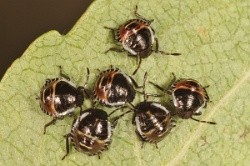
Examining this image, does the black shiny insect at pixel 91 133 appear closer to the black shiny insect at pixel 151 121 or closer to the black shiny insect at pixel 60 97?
the black shiny insect at pixel 60 97

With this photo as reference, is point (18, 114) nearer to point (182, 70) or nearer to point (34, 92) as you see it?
point (34, 92)

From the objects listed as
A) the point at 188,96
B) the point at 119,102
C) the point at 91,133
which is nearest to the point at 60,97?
the point at 91,133

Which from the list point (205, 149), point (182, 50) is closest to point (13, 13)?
point (182, 50)

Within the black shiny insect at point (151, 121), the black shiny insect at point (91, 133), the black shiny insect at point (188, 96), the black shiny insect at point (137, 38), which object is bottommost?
the black shiny insect at point (91, 133)

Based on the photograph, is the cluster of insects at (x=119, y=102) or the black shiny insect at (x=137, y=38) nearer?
the cluster of insects at (x=119, y=102)

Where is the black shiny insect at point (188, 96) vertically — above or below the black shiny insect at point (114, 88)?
above

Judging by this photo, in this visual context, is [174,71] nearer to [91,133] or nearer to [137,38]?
[137,38]

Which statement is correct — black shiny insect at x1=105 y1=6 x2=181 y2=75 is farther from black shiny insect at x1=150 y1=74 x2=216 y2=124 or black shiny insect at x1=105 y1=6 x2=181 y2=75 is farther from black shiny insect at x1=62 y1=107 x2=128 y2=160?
black shiny insect at x1=62 y1=107 x2=128 y2=160

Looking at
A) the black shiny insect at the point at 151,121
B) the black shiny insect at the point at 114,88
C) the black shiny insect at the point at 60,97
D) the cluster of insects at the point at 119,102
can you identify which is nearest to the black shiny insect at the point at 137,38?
the cluster of insects at the point at 119,102

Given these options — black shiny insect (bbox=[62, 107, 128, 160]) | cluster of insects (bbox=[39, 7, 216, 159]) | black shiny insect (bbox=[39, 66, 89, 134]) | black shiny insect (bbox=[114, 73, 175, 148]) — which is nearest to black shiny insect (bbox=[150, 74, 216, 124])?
cluster of insects (bbox=[39, 7, 216, 159])
